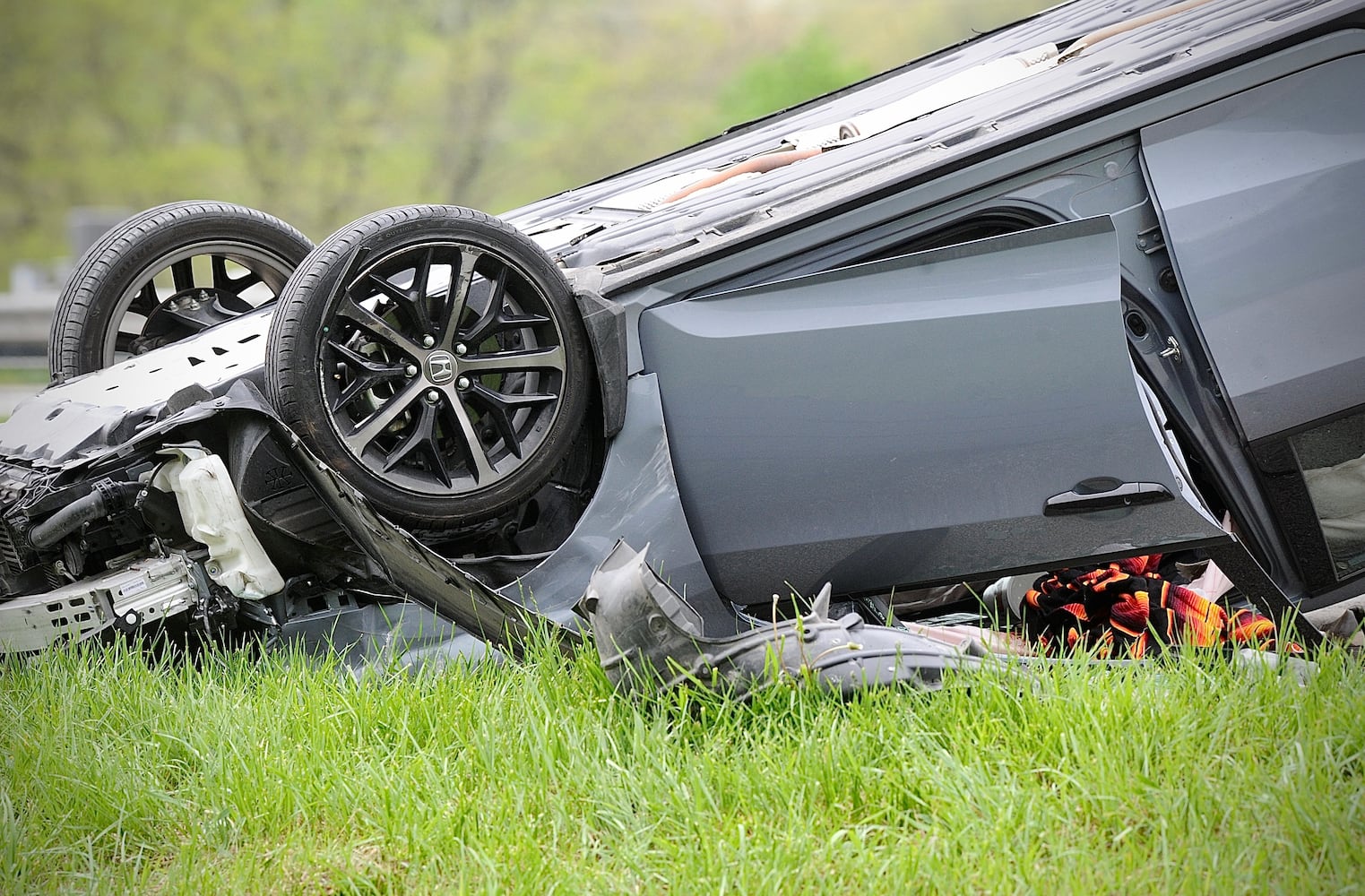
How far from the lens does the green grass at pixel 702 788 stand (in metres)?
1.91

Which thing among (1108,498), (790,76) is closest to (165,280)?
(1108,498)

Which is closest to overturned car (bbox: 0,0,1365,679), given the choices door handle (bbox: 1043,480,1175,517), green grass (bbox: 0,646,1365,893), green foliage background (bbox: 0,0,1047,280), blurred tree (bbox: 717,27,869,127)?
Result: door handle (bbox: 1043,480,1175,517)

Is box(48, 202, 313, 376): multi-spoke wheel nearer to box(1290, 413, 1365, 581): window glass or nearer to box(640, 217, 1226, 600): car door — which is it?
box(640, 217, 1226, 600): car door

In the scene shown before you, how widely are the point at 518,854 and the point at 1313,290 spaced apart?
7.61 feet

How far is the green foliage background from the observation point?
101 ft

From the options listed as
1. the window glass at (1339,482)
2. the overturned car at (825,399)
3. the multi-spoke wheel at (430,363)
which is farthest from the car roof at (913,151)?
the window glass at (1339,482)

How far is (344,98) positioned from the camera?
109 feet

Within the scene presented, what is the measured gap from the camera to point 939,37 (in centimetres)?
3959

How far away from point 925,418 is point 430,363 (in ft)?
4.00

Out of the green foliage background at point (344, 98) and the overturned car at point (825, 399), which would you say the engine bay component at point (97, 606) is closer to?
the overturned car at point (825, 399)

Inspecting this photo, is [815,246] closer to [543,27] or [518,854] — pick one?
[518,854]

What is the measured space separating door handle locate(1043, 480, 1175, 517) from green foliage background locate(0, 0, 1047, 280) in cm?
2542

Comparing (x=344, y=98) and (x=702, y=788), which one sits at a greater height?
(x=344, y=98)

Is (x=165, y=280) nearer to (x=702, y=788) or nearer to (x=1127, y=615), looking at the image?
(x=702, y=788)
